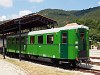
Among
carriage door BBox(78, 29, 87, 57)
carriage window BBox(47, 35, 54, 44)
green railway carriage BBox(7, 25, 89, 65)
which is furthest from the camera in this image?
carriage window BBox(47, 35, 54, 44)

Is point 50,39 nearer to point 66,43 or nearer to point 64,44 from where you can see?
point 64,44

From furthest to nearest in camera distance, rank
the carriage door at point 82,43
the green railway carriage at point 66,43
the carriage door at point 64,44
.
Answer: the carriage door at point 64,44 → the carriage door at point 82,43 → the green railway carriage at point 66,43

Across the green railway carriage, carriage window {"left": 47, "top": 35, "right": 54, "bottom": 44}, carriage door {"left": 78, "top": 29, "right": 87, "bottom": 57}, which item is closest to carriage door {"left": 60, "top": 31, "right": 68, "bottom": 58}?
the green railway carriage

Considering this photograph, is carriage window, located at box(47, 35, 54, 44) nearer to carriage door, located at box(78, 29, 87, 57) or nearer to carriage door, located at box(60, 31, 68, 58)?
carriage door, located at box(60, 31, 68, 58)

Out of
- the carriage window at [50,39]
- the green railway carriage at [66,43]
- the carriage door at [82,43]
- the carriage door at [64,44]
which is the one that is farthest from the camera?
the carriage window at [50,39]

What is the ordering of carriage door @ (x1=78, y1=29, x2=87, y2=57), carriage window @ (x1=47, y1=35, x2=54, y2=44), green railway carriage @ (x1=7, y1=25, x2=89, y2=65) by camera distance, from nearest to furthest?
1. green railway carriage @ (x1=7, y1=25, x2=89, y2=65)
2. carriage door @ (x1=78, y1=29, x2=87, y2=57)
3. carriage window @ (x1=47, y1=35, x2=54, y2=44)

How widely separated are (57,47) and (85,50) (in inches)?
96.6

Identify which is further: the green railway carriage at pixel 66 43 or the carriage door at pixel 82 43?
the carriage door at pixel 82 43

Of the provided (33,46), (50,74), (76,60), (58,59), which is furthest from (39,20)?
(50,74)

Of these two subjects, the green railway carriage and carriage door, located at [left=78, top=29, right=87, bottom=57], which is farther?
carriage door, located at [left=78, top=29, right=87, bottom=57]

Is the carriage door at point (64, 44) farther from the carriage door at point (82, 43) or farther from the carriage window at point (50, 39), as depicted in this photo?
the carriage window at point (50, 39)

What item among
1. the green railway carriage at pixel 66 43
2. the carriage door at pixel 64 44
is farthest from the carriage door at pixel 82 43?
the carriage door at pixel 64 44

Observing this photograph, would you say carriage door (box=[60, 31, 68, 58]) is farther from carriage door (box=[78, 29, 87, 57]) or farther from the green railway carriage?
carriage door (box=[78, 29, 87, 57])

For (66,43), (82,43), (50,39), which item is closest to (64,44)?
(66,43)
